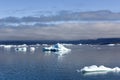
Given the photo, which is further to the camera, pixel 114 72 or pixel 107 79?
pixel 114 72

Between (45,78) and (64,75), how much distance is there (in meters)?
2.06

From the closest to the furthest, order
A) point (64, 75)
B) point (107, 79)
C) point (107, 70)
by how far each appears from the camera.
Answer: point (107, 79) < point (64, 75) < point (107, 70)

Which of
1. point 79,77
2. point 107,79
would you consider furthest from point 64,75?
point 107,79

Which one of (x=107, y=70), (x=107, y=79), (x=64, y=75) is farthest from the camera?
(x=107, y=70)

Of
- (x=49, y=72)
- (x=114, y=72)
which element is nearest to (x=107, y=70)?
(x=114, y=72)

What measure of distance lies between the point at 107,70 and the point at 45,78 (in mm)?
6905

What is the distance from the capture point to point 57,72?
34.1 m

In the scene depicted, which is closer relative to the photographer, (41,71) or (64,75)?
(64,75)

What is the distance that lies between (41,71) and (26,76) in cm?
376

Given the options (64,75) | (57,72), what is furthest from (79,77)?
(57,72)

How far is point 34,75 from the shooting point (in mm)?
32438

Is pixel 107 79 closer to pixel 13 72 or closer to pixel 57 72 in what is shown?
pixel 57 72

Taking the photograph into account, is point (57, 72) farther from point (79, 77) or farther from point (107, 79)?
point (107, 79)

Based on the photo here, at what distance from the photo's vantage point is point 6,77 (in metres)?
31.3
